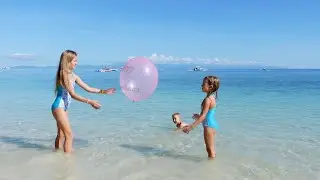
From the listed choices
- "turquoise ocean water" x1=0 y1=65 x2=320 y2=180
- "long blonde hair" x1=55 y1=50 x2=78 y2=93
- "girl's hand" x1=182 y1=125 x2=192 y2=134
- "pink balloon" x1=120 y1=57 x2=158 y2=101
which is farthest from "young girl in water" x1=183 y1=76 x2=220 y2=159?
"long blonde hair" x1=55 y1=50 x2=78 y2=93

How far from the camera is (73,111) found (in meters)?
13.1

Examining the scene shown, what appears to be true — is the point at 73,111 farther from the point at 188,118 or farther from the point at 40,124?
the point at 188,118

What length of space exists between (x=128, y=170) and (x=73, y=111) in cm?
777

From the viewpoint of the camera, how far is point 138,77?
270 inches

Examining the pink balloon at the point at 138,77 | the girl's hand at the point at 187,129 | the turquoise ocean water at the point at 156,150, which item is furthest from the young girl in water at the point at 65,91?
the girl's hand at the point at 187,129

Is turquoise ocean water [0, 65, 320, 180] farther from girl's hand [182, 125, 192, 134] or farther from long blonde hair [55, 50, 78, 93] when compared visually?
long blonde hair [55, 50, 78, 93]

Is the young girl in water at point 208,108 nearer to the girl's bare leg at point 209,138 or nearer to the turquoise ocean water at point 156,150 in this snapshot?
the girl's bare leg at point 209,138

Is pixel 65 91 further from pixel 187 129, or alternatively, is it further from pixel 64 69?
pixel 187 129

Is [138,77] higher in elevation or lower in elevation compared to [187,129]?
higher

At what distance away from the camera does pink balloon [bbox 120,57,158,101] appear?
6859 millimetres

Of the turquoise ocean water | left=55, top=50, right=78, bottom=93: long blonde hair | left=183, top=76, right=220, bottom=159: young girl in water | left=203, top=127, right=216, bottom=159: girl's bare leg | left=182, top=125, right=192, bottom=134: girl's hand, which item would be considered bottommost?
the turquoise ocean water

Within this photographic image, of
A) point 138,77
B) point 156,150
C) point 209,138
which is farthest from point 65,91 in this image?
point 209,138

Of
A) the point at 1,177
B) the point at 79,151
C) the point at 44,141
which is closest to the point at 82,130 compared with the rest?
the point at 44,141

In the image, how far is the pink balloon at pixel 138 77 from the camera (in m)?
6.86
